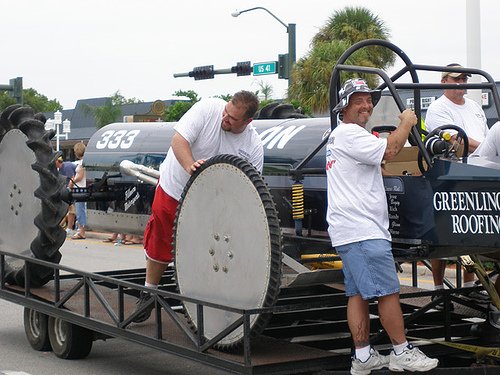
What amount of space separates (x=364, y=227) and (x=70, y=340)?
3451 millimetres

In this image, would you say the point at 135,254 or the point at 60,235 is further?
the point at 135,254

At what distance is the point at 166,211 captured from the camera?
7.38 meters

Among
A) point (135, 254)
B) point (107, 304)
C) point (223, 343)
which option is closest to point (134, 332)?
point (107, 304)

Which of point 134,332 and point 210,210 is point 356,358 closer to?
point 210,210

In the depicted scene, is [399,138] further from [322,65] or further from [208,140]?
[322,65]

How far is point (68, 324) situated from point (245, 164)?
284 cm

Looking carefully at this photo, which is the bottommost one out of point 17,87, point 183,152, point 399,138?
point 183,152

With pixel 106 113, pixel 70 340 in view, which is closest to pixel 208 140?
pixel 70 340

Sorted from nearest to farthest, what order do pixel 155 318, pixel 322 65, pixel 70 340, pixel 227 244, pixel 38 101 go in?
pixel 227 244 < pixel 155 318 < pixel 70 340 < pixel 322 65 < pixel 38 101

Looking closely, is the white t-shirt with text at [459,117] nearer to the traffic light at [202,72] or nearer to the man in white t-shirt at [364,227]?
the man in white t-shirt at [364,227]

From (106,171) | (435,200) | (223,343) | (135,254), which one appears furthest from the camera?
(135,254)

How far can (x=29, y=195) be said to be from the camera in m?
8.77

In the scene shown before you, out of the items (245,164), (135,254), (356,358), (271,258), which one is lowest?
(135,254)

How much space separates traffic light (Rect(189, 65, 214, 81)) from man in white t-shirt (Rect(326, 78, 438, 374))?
27802 millimetres
